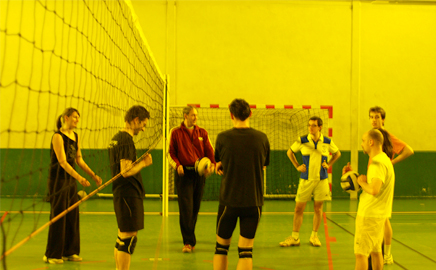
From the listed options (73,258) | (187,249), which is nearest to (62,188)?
(73,258)

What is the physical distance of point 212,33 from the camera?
1001cm

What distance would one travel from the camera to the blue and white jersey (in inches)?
211

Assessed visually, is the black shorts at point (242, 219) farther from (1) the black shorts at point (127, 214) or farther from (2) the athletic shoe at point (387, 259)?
(2) the athletic shoe at point (387, 259)

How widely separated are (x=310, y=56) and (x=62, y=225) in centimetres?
739

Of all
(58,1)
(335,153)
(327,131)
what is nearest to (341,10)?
(327,131)

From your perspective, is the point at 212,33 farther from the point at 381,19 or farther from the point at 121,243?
the point at 121,243

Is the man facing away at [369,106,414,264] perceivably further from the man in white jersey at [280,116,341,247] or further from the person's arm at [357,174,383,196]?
the man in white jersey at [280,116,341,247]

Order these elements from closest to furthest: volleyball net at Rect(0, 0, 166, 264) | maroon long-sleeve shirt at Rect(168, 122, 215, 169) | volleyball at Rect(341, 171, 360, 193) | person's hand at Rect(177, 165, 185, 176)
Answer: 1. volleyball at Rect(341, 171, 360, 193)
2. person's hand at Rect(177, 165, 185, 176)
3. maroon long-sleeve shirt at Rect(168, 122, 215, 169)
4. volleyball net at Rect(0, 0, 166, 264)

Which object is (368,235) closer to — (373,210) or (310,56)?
(373,210)

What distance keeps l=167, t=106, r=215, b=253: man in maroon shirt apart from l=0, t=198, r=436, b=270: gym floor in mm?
337

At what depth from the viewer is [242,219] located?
Result: 3369mm

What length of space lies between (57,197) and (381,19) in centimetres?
872

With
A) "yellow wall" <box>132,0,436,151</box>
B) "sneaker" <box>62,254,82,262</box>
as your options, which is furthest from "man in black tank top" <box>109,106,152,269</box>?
→ "yellow wall" <box>132,0,436,151</box>

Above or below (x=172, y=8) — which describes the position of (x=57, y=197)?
below
